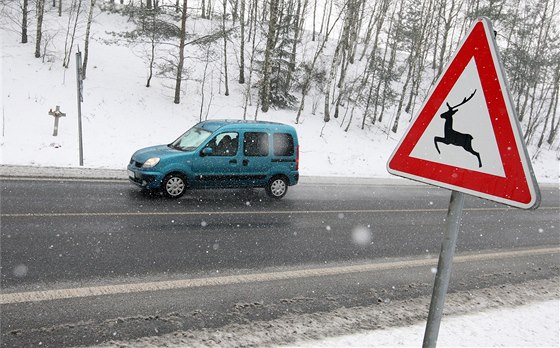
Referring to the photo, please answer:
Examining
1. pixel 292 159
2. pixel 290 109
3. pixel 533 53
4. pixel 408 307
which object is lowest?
pixel 408 307

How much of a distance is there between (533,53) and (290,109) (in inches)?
1094

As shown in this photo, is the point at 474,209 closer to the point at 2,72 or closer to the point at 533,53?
the point at 2,72

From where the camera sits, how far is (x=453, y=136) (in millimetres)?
2236

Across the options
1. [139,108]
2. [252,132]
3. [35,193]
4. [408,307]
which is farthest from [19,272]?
[139,108]

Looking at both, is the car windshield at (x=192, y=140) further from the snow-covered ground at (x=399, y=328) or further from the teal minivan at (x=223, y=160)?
the snow-covered ground at (x=399, y=328)

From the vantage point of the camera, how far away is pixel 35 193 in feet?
30.2

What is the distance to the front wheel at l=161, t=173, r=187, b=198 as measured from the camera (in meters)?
10.1

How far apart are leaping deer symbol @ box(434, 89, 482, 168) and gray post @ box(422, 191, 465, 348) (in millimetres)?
243

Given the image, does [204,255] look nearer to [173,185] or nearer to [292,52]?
[173,185]

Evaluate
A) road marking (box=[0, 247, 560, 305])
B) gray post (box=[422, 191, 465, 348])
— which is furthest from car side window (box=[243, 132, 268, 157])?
gray post (box=[422, 191, 465, 348])

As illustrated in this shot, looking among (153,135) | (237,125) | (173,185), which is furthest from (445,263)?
(153,135)

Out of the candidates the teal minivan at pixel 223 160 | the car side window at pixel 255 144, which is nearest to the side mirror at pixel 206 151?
the teal minivan at pixel 223 160

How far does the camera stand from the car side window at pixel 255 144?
1101 cm

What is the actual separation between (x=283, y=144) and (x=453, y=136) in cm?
939
